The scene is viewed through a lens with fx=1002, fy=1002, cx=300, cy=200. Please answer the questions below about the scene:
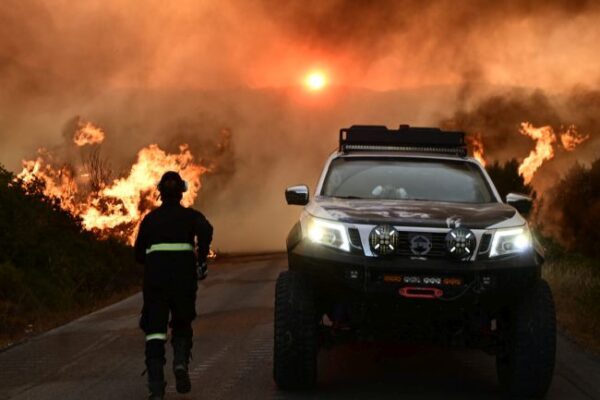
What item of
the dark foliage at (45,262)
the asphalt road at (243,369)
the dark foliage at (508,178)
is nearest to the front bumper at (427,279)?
the asphalt road at (243,369)

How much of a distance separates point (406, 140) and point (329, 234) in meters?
2.80

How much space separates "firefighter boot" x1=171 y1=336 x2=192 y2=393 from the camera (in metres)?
7.82

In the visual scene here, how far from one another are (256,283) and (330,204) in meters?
13.4

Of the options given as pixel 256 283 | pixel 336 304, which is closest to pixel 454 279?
pixel 336 304

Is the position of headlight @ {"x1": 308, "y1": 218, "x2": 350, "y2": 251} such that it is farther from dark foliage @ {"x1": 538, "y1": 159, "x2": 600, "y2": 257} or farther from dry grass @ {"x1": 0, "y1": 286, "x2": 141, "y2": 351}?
dark foliage @ {"x1": 538, "y1": 159, "x2": 600, "y2": 257}

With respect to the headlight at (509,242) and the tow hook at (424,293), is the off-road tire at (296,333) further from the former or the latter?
the headlight at (509,242)

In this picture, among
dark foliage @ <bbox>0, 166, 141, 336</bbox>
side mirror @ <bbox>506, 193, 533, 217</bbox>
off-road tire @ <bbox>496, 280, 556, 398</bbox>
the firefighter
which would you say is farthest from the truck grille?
dark foliage @ <bbox>0, 166, 141, 336</bbox>

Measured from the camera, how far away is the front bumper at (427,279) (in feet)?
25.4

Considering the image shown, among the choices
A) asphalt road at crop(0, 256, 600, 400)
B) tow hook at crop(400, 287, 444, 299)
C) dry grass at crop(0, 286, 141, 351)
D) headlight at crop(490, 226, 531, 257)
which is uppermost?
headlight at crop(490, 226, 531, 257)

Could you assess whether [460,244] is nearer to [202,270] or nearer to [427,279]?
[427,279]

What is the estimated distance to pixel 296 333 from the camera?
8000mm

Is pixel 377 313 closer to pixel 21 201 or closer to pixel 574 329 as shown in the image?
pixel 574 329

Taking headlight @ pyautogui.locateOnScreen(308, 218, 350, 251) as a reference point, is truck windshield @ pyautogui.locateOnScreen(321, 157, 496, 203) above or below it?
above

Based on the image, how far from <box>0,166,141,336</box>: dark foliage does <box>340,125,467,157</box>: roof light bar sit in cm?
952
